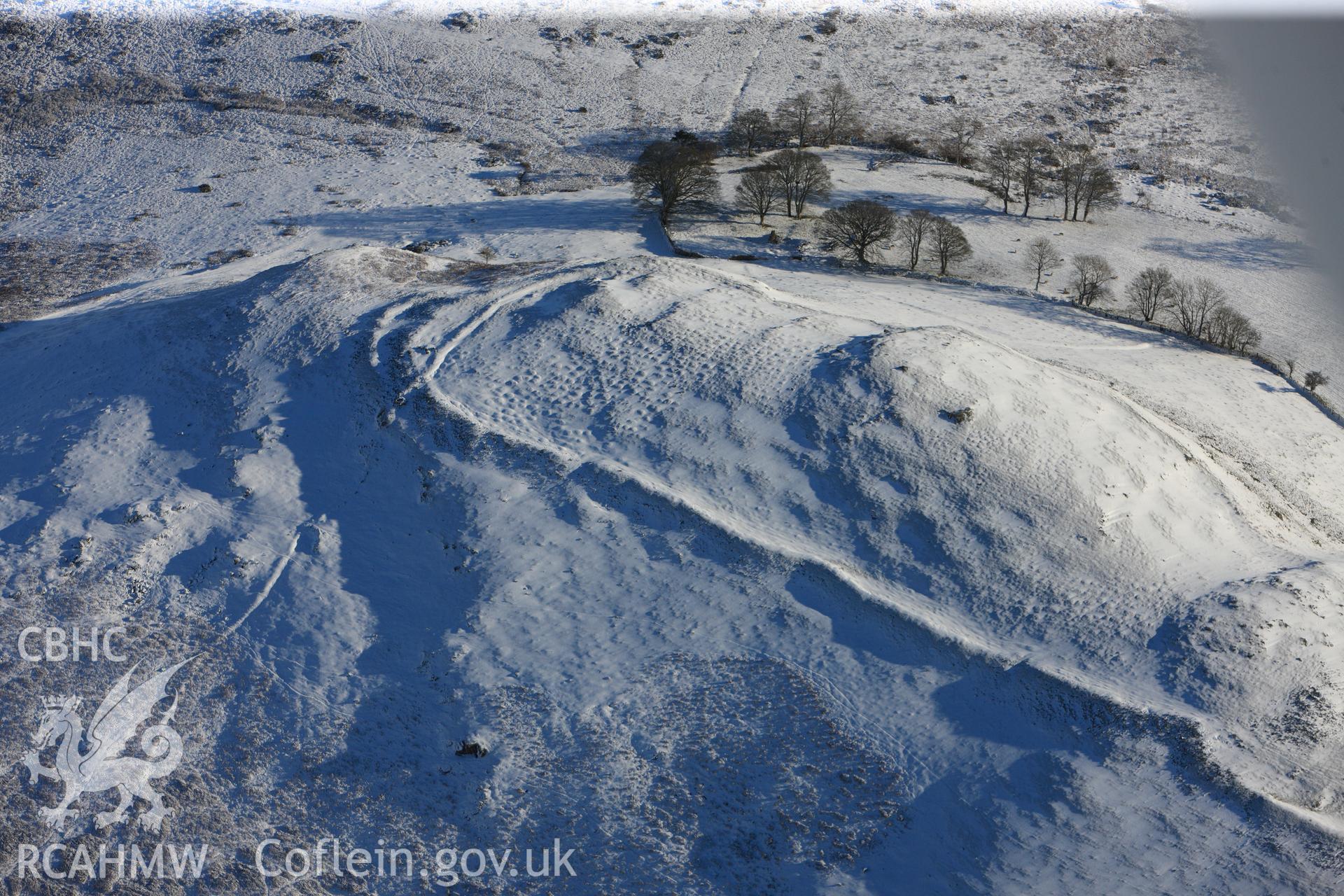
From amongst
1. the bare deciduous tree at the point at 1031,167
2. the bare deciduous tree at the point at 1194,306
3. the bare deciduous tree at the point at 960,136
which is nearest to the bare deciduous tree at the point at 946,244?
the bare deciduous tree at the point at 1031,167

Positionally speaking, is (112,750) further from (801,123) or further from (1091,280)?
(801,123)

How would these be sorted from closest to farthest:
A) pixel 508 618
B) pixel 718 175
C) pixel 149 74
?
1. pixel 508 618
2. pixel 718 175
3. pixel 149 74

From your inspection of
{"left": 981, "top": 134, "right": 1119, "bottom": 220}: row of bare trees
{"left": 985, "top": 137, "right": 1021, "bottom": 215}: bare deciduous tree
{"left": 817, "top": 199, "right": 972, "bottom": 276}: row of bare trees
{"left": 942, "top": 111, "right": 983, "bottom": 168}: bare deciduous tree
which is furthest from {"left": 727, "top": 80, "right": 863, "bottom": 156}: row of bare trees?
{"left": 817, "top": 199, "right": 972, "bottom": 276}: row of bare trees

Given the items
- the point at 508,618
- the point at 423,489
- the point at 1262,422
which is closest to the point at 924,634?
the point at 508,618

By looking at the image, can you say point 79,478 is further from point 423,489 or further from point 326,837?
point 326,837

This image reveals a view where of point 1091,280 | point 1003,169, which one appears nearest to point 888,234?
point 1091,280

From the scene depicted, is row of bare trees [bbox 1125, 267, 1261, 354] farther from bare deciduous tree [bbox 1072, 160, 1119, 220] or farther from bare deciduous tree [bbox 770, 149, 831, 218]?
bare deciduous tree [bbox 770, 149, 831, 218]
